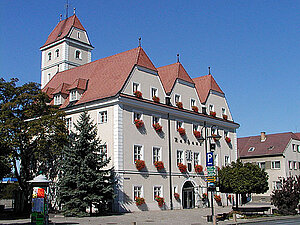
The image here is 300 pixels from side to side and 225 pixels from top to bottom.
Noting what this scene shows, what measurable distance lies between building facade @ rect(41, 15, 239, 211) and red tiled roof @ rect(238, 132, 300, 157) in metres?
19.6

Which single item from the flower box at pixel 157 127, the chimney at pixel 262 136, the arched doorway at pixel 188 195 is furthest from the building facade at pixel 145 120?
the chimney at pixel 262 136

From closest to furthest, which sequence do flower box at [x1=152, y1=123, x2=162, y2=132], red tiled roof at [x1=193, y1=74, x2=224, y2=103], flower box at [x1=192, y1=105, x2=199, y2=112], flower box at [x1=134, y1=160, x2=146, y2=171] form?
flower box at [x1=134, y1=160, x2=146, y2=171]
flower box at [x1=152, y1=123, x2=162, y2=132]
flower box at [x1=192, y1=105, x2=199, y2=112]
red tiled roof at [x1=193, y1=74, x2=224, y2=103]

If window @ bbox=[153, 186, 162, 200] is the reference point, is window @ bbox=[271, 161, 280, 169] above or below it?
above

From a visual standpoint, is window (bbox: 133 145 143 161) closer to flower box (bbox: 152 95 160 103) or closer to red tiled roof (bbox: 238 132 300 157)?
flower box (bbox: 152 95 160 103)

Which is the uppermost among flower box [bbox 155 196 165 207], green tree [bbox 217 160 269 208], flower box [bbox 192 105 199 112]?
flower box [bbox 192 105 199 112]

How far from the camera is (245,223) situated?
27.0 meters

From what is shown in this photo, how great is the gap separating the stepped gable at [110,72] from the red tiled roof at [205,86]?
10688mm

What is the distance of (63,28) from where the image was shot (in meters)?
54.7

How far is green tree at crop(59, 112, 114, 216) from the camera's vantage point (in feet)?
99.8

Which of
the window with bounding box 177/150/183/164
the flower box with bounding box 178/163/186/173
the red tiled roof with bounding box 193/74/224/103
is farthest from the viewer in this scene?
the red tiled roof with bounding box 193/74/224/103

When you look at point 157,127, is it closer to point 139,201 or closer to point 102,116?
point 102,116

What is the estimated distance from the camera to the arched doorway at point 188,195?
133ft

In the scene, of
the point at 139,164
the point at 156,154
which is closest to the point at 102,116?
the point at 139,164

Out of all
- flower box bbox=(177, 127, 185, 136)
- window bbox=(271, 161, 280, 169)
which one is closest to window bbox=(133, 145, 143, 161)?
flower box bbox=(177, 127, 185, 136)
